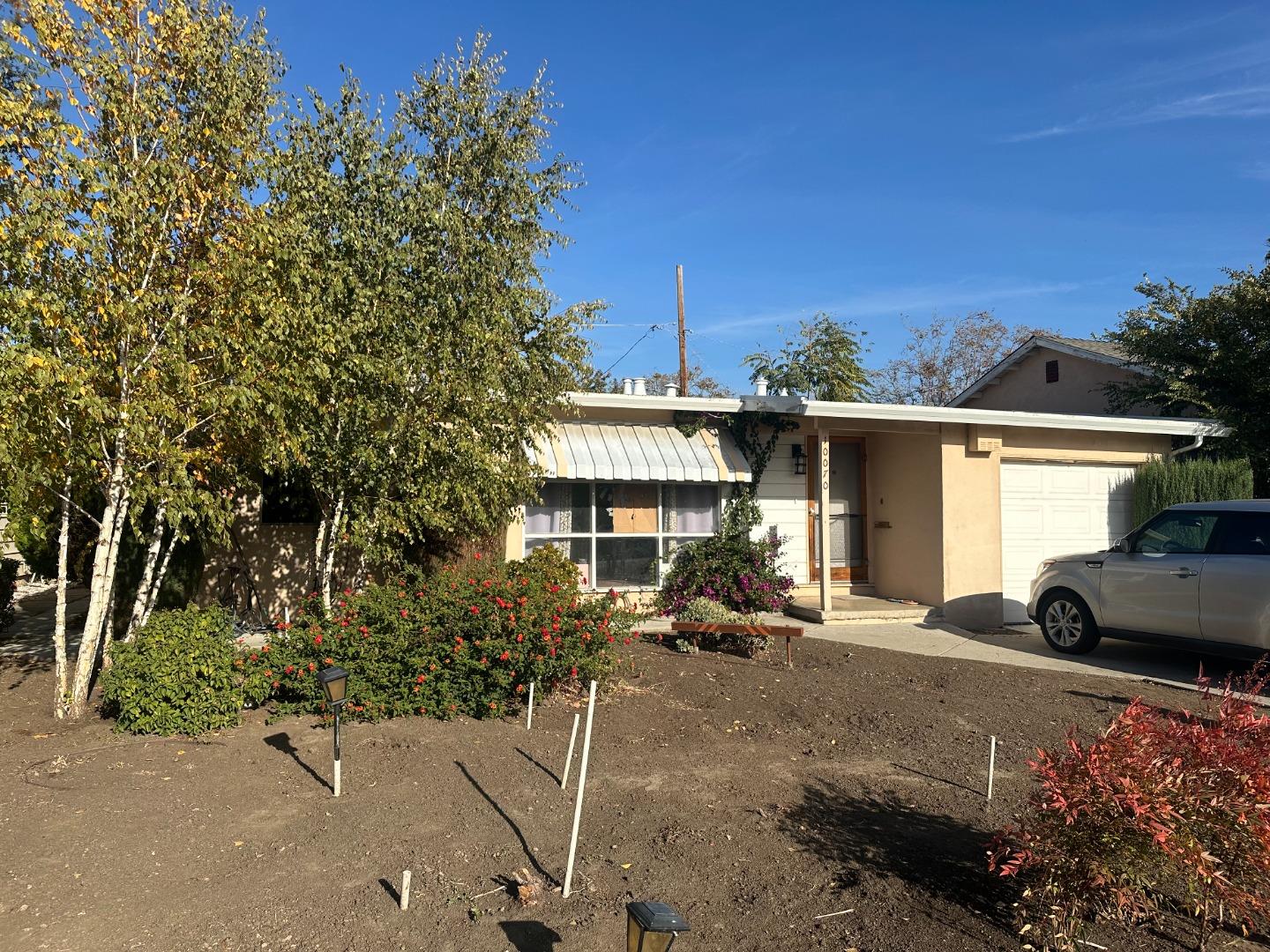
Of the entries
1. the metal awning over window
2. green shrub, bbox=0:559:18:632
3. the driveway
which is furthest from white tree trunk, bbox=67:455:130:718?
the driveway

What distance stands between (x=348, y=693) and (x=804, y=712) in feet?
11.0

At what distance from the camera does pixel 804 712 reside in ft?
21.8

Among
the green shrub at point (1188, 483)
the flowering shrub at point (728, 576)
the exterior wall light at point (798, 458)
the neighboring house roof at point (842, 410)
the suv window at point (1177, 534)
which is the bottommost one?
the flowering shrub at point (728, 576)

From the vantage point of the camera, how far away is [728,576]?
10750 mm

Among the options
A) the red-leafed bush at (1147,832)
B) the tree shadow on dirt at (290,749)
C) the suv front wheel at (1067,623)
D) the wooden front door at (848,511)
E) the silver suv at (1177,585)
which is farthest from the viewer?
the wooden front door at (848,511)

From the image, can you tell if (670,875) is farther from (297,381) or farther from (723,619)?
(723,619)

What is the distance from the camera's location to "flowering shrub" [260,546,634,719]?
616 centimetres

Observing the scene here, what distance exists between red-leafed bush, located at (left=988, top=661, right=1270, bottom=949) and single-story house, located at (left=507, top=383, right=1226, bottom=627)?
726 cm

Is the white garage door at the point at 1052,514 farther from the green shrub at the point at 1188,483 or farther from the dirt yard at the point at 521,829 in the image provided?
the dirt yard at the point at 521,829

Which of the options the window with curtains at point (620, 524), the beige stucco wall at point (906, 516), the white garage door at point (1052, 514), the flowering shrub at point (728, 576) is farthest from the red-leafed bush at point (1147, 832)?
the white garage door at point (1052, 514)

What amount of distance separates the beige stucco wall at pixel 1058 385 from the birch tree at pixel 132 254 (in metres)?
15.1

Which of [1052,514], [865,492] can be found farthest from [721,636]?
[1052,514]

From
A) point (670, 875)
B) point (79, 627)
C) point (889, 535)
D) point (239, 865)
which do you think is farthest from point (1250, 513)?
point (79, 627)

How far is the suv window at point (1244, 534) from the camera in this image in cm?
812
